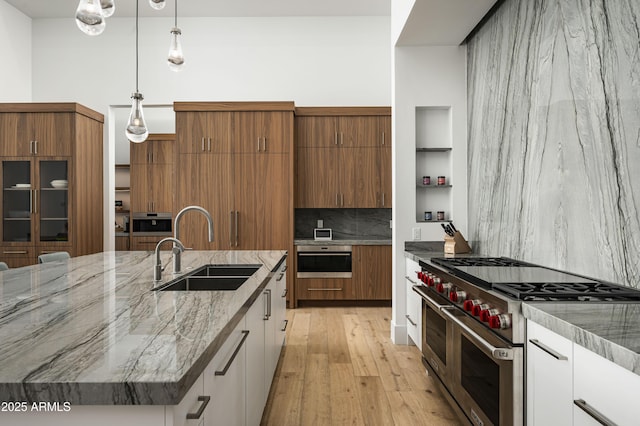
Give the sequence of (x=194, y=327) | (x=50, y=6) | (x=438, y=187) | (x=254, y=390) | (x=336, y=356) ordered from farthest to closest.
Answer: (x=50, y=6), (x=438, y=187), (x=336, y=356), (x=254, y=390), (x=194, y=327)

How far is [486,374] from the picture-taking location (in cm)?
177

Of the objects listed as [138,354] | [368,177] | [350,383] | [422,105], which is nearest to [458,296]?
[350,383]

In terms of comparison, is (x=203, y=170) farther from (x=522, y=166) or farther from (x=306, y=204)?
(x=522, y=166)

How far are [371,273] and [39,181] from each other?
170 inches

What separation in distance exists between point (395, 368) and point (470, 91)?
2.42 m

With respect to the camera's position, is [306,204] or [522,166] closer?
[522,166]

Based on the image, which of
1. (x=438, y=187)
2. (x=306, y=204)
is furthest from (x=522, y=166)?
(x=306, y=204)

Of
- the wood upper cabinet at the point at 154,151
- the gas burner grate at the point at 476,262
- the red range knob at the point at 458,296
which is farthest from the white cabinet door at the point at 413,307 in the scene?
→ the wood upper cabinet at the point at 154,151

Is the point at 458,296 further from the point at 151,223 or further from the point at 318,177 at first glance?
the point at 151,223

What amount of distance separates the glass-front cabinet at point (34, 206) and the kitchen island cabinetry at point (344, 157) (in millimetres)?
2957

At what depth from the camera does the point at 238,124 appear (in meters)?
5.07

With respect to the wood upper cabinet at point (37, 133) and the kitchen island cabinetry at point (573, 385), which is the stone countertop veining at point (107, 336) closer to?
the kitchen island cabinetry at point (573, 385)

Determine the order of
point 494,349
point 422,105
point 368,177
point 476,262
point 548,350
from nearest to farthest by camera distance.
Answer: point 548,350 < point 494,349 < point 476,262 < point 422,105 < point 368,177

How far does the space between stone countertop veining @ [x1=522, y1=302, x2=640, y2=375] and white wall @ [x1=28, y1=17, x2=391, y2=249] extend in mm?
4487
